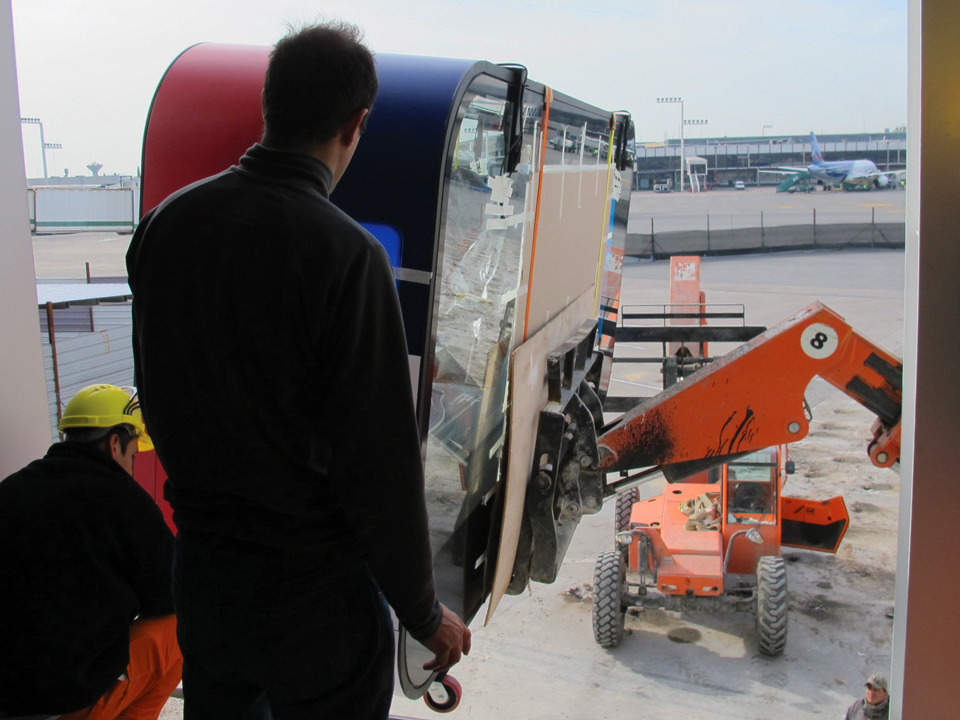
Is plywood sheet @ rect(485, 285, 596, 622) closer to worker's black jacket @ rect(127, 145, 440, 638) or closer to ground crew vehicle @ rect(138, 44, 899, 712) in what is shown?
ground crew vehicle @ rect(138, 44, 899, 712)

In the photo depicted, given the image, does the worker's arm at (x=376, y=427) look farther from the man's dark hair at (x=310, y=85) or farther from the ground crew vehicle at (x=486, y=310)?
the ground crew vehicle at (x=486, y=310)

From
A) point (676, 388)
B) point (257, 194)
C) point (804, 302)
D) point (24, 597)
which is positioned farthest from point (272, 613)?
point (804, 302)

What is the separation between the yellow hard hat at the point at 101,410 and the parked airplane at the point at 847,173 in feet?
155

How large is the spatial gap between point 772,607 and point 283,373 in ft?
14.0

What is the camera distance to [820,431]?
378 inches

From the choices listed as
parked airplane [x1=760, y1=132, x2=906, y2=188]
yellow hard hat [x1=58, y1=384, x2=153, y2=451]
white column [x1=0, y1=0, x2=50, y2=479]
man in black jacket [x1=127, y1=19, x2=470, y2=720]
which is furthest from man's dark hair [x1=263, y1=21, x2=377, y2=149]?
parked airplane [x1=760, y1=132, x2=906, y2=188]

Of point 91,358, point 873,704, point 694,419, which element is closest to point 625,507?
point 873,704

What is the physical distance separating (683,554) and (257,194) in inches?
176

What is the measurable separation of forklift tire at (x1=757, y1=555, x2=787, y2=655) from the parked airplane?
44.2 meters

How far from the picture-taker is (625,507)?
6375 millimetres

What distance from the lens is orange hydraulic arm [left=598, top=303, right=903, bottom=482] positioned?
3.02 metres

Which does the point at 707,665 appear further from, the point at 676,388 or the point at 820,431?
the point at 820,431

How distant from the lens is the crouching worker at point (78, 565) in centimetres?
212

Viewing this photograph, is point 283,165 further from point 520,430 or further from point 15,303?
point 15,303
